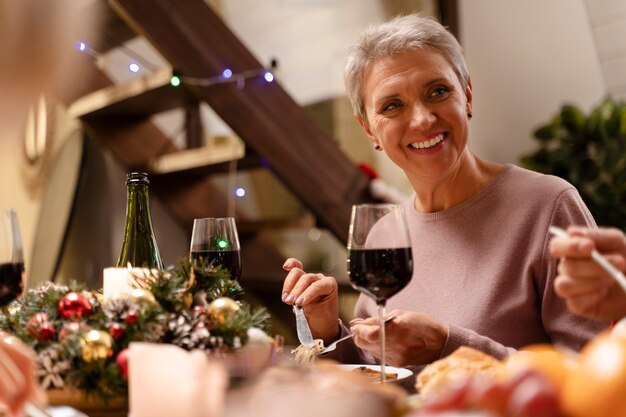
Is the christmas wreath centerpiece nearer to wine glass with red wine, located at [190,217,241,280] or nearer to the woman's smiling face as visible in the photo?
wine glass with red wine, located at [190,217,241,280]

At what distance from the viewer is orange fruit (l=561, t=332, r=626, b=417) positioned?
1.62ft

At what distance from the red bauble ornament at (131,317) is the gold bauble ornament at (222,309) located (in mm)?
90

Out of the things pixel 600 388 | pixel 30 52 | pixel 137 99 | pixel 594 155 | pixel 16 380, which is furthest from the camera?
pixel 594 155

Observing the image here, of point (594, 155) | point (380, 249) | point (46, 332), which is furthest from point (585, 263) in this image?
point (594, 155)

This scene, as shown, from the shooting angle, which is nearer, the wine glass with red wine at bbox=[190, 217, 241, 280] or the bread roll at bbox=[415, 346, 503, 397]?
the bread roll at bbox=[415, 346, 503, 397]

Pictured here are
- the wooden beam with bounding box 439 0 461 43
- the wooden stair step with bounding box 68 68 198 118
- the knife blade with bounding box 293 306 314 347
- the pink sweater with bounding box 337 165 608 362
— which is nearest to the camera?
the knife blade with bounding box 293 306 314 347

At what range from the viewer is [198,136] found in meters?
3.51

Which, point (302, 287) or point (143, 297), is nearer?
point (143, 297)

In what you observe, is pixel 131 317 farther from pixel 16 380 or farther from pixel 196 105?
pixel 196 105

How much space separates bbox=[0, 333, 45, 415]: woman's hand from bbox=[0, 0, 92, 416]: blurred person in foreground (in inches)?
95.4

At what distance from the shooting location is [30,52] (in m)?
2.92

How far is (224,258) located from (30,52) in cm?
206

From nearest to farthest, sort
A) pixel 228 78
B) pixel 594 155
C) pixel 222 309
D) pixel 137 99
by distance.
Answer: pixel 222 309
pixel 228 78
pixel 137 99
pixel 594 155

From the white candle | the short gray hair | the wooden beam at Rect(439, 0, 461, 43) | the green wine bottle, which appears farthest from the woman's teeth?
the wooden beam at Rect(439, 0, 461, 43)
